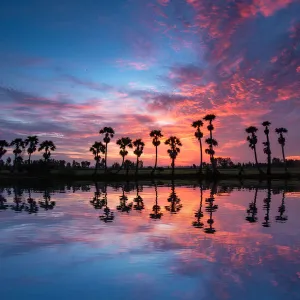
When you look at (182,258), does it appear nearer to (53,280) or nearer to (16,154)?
(53,280)

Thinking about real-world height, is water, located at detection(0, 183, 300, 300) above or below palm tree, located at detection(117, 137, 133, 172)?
below

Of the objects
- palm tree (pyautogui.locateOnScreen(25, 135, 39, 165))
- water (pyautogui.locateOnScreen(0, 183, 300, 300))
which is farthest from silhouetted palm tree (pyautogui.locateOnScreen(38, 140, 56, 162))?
water (pyautogui.locateOnScreen(0, 183, 300, 300))

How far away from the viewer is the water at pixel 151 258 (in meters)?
A: 8.88

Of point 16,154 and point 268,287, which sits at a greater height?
point 16,154

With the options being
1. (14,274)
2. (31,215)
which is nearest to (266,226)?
(14,274)

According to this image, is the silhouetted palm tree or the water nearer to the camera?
the water

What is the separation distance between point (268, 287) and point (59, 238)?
9.45 meters

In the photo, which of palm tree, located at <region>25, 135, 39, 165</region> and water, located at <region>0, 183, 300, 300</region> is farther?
palm tree, located at <region>25, 135, 39, 165</region>

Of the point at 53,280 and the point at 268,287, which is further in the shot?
the point at 53,280

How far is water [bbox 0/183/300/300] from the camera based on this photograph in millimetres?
8883

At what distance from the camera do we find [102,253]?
1262 centimetres

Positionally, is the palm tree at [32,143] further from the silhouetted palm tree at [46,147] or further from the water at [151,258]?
the water at [151,258]

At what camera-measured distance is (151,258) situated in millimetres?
11805

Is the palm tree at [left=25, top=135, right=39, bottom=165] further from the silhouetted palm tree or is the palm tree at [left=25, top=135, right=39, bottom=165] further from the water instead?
the water
